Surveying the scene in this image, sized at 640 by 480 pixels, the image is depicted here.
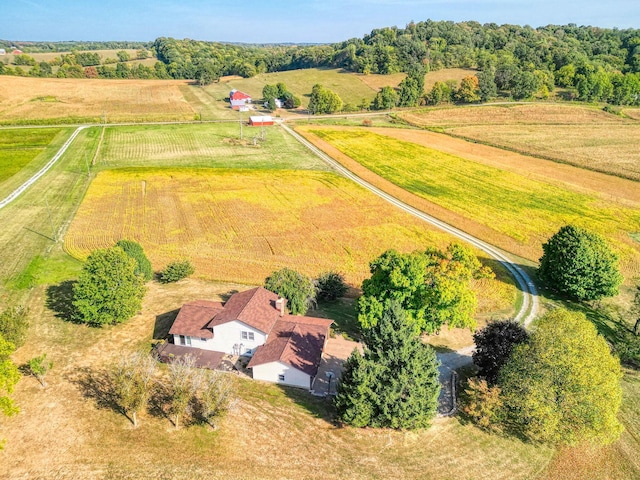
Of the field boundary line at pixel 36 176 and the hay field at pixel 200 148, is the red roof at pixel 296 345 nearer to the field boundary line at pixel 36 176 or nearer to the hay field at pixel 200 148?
the field boundary line at pixel 36 176

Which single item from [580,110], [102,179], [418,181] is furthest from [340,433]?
[580,110]

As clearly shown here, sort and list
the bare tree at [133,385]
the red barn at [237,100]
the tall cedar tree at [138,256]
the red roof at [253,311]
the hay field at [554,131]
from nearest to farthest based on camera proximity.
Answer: the bare tree at [133,385]
the red roof at [253,311]
the tall cedar tree at [138,256]
the hay field at [554,131]
the red barn at [237,100]

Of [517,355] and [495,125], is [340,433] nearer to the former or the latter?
[517,355]

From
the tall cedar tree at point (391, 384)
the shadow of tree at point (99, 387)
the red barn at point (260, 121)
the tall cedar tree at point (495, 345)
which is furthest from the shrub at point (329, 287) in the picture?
the red barn at point (260, 121)

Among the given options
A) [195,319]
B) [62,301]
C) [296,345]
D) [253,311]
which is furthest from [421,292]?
[62,301]

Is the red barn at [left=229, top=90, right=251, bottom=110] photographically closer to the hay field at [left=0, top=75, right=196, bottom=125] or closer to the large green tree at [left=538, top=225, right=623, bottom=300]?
the hay field at [left=0, top=75, right=196, bottom=125]

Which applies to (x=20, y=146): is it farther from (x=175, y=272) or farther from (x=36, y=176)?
(x=175, y=272)
